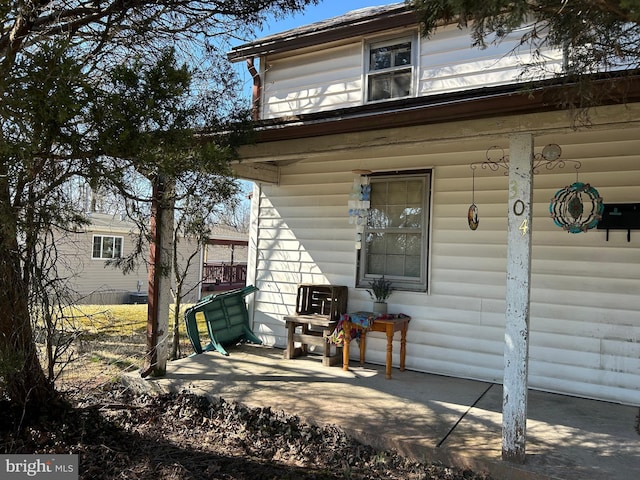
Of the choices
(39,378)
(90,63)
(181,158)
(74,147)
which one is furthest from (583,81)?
(39,378)

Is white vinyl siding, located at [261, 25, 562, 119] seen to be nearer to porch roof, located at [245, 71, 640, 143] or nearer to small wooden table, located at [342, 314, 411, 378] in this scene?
porch roof, located at [245, 71, 640, 143]

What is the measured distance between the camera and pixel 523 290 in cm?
324

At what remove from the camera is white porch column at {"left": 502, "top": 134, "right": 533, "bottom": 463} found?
3.21 m

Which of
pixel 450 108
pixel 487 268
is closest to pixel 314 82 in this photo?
pixel 487 268

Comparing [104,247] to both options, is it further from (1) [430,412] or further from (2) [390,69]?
(1) [430,412]

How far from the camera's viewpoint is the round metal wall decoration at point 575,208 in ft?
13.4

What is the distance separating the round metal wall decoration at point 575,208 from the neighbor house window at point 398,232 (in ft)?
5.11

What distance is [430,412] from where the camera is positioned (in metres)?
4.11

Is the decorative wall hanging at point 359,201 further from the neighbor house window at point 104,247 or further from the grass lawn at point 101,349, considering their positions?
the neighbor house window at point 104,247

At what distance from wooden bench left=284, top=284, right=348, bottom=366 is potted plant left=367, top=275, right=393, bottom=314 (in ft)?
1.52

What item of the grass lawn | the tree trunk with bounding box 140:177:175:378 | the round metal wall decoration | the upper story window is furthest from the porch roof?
the upper story window

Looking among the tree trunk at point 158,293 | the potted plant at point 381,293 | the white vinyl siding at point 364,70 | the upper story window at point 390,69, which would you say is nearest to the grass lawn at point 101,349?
the tree trunk at point 158,293

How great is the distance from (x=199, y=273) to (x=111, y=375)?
13.9m

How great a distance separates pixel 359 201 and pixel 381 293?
46.5 inches
